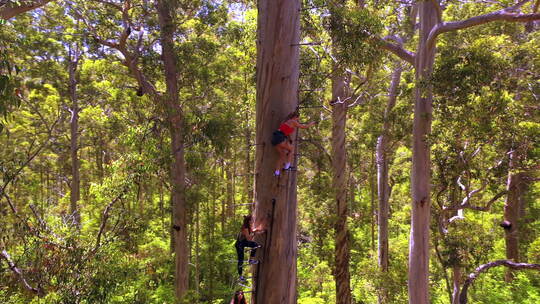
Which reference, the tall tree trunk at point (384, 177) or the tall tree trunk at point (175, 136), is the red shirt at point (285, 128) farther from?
the tall tree trunk at point (384, 177)

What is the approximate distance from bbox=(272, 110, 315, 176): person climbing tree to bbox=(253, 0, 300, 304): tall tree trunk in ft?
0.23

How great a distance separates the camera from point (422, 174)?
24.6 ft

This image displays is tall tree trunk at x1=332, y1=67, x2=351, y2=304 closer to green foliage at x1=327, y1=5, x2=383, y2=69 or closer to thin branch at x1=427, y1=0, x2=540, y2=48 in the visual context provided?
thin branch at x1=427, y1=0, x2=540, y2=48

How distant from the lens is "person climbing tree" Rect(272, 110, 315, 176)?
2877 millimetres

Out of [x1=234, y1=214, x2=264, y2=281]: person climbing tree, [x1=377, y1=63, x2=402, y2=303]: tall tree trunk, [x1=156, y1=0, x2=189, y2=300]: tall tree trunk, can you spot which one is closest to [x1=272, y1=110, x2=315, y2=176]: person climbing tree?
[x1=234, y1=214, x2=264, y2=281]: person climbing tree

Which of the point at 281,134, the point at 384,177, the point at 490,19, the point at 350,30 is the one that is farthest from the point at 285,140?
the point at 384,177

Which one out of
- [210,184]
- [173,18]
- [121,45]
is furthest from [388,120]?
[121,45]

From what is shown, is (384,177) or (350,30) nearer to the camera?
(350,30)

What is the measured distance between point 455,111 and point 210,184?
7141mm

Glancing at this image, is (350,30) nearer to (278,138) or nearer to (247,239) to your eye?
(278,138)

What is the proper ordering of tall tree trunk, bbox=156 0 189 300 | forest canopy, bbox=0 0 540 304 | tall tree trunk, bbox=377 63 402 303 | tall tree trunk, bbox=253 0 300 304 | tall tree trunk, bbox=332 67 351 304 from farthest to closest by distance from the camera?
tall tree trunk, bbox=377 63 402 303
tall tree trunk, bbox=156 0 189 300
tall tree trunk, bbox=332 67 351 304
forest canopy, bbox=0 0 540 304
tall tree trunk, bbox=253 0 300 304

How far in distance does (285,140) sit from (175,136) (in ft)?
22.9

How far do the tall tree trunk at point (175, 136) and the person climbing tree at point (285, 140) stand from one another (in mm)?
6286

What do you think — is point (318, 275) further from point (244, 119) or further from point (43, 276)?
point (43, 276)
